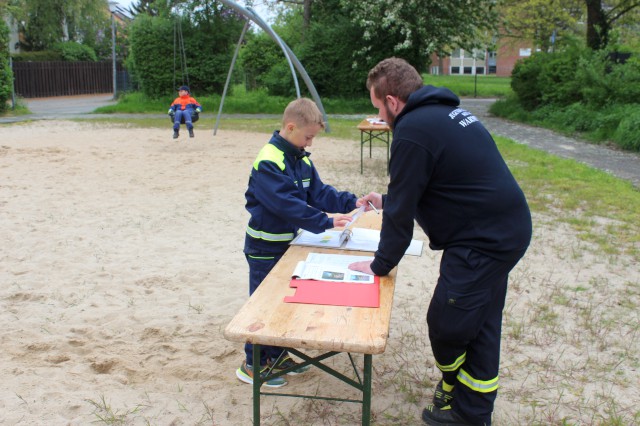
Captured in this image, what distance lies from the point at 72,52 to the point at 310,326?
39.5 meters

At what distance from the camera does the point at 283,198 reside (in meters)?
2.91

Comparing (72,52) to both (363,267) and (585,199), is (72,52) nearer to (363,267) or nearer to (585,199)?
(585,199)

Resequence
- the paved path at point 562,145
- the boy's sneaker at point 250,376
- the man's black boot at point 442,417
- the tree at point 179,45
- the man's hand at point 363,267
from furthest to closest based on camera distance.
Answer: the tree at point 179,45 → the paved path at point 562,145 → the boy's sneaker at point 250,376 → the man's black boot at point 442,417 → the man's hand at point 363,267

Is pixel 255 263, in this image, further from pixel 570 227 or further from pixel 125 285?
pixel 570 227

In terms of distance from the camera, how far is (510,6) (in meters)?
26.7

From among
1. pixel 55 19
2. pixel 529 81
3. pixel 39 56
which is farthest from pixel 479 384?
pixel 55 19

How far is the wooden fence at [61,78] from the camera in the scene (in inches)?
1176

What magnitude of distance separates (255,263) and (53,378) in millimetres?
1266

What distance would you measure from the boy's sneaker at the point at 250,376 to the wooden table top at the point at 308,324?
A: 3.01 feet

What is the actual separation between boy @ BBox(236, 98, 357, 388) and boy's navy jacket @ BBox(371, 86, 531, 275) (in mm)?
610

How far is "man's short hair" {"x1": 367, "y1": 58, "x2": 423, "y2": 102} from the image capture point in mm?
2438

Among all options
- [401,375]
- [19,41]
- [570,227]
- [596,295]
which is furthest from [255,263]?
[19,41]

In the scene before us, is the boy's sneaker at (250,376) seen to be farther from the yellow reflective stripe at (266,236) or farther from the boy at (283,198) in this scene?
the yellow reflective stripe at (266,236)

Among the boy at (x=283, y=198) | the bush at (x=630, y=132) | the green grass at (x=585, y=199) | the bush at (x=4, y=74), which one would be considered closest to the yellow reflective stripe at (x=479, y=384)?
the boy at (x=283, y=198)
